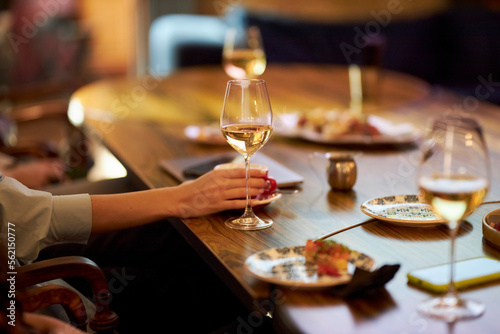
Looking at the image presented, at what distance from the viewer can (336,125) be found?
190 centimetres

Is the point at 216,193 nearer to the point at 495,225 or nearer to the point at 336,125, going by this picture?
the point at 495,225

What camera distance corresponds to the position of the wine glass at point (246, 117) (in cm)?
117

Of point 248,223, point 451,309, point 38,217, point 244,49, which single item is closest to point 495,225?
point 451,309

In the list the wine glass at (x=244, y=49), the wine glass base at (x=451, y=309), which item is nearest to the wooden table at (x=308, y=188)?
the wine glass base at (x=451, y=309)

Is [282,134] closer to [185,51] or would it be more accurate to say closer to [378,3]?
[185,51]

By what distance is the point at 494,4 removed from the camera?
4.96m

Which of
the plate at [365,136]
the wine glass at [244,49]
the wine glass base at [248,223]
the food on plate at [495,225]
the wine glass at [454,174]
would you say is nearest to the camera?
the wine glass at [454,174]

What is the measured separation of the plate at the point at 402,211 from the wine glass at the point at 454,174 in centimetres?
31

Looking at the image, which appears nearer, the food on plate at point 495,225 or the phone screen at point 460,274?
the phone screen at point 460,274

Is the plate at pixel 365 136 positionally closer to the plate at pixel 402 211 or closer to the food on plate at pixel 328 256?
the plate at pixel 402 211

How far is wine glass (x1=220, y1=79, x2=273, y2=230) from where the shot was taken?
117 centimetres

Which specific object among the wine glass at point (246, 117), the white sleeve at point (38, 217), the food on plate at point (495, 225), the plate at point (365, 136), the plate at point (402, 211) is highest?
the wine glass at point (246, 117)

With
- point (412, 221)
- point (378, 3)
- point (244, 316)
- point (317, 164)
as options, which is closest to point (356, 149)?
point (317, 164)

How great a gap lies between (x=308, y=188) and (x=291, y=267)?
1.63ft
